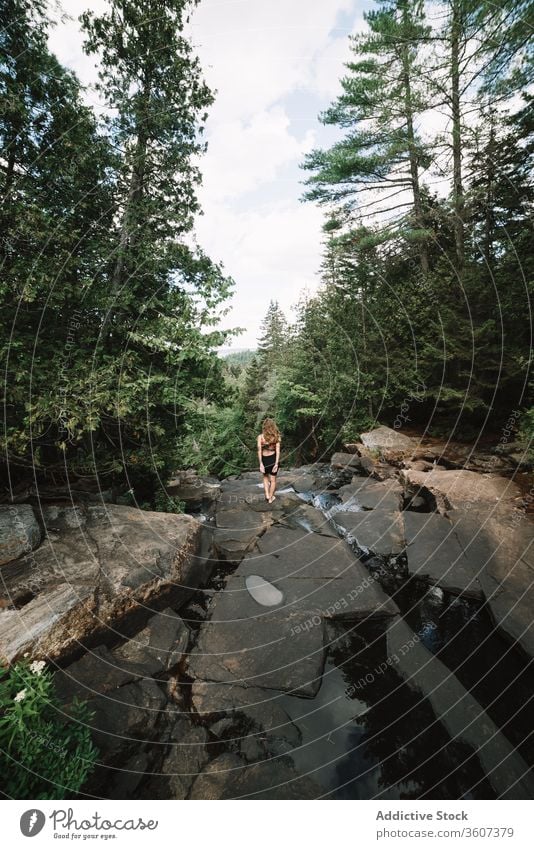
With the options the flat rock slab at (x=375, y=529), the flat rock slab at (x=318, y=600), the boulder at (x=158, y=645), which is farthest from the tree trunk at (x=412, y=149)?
the boulder at (x=158, y=645)

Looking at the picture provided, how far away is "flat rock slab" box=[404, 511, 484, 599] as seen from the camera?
552 centimetres

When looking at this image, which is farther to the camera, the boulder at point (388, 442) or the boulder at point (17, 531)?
the boulder at point (388, 442)

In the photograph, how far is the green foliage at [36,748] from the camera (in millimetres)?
2447

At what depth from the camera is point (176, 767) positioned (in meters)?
3.08

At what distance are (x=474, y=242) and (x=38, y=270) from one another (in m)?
17.0

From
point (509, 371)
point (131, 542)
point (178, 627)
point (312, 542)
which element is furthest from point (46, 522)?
point (509, 371)

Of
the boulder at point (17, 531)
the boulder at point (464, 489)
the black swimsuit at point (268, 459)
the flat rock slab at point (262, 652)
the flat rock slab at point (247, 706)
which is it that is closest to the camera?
the flat rock slab at point (247, 706)

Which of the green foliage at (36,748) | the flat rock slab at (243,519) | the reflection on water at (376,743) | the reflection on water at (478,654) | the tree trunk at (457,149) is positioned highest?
the tree trunk at (457,149)

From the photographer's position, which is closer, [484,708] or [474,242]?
[484,708]

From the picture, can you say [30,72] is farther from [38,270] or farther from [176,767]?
[176,767]

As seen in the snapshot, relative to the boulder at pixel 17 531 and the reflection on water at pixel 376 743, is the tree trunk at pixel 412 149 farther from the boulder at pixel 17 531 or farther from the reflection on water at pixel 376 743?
the boulder at pixel 17 531

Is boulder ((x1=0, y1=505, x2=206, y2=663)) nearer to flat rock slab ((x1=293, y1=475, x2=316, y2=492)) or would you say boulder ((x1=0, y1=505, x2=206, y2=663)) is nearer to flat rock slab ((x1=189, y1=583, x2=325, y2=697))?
flat rock slab ((x1=189, y1=583, x2=325, y2=697))

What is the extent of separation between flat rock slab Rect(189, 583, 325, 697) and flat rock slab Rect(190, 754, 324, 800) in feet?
2.82

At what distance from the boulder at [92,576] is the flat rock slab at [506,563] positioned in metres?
5.26
